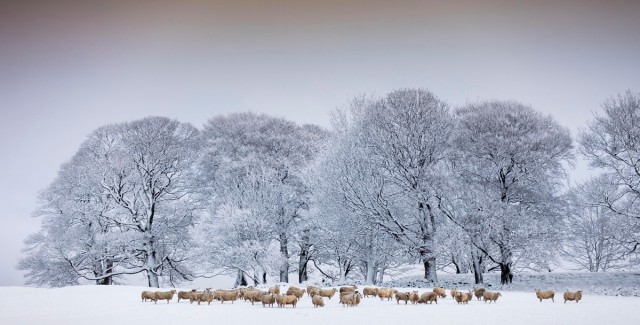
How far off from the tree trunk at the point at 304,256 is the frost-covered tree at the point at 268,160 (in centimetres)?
120

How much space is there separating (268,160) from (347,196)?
11.1 m

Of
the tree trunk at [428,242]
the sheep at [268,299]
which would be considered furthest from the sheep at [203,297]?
the tree trunk at [428,242]

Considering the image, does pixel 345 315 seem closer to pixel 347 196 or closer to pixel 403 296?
pixel 403 296

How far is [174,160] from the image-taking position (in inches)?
1507

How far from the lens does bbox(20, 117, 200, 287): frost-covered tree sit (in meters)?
35.6

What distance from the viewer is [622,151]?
28359 mm

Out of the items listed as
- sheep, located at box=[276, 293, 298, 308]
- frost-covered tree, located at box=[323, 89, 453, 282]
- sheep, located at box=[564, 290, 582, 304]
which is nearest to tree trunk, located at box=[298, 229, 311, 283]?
frost-covered tree, located at box=[323, 89, 453, 282]

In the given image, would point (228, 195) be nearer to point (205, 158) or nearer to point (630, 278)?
point (205, 158)

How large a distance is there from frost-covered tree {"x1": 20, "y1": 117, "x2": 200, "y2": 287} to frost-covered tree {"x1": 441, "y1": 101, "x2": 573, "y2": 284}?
2194 centimetres

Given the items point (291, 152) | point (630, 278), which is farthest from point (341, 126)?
point (630, 278)

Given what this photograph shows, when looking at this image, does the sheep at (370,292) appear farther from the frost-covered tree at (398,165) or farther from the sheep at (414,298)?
the frost-covered tree at (398,165)

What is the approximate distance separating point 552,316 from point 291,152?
27.7 meters

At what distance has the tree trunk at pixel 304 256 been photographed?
37969 millimetres

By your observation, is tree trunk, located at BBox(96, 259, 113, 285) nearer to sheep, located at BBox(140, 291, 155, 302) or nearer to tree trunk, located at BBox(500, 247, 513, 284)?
sheep, located at BBox(140, 291, 155, 302)
